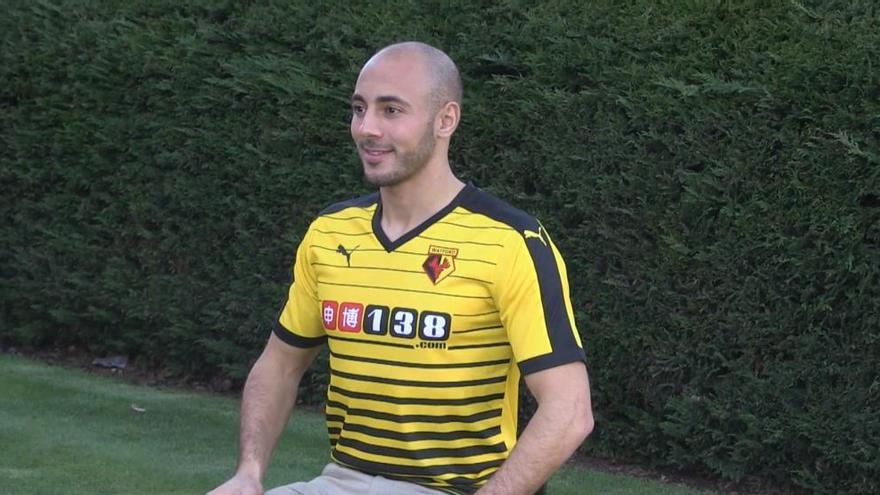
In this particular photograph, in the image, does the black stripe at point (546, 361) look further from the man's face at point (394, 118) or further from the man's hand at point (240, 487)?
the man's hand at point (240, 487)

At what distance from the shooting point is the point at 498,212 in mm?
3561

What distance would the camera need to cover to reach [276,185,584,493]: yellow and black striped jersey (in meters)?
3.43

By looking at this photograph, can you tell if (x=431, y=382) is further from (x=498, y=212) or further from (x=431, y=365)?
(x=498, y=212)

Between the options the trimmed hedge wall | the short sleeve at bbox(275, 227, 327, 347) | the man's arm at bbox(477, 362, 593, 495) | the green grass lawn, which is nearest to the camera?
the man's arm at bbox(477, 362, 593, 495)

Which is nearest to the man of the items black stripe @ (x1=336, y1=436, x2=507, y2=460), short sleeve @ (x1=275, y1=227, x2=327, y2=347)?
black stripe @ (x1=336, y1=436, x2=507, y2=460)

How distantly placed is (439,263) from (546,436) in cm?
52

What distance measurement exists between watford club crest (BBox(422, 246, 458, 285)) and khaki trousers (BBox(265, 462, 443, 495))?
50 cm

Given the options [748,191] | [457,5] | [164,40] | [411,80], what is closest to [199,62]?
[164,40]

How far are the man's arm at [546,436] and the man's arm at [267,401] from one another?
2.25 feet

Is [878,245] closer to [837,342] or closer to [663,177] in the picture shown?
[837,342]

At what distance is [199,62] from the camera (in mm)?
8719

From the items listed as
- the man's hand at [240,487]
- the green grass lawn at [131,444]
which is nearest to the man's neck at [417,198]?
the man's hand at [240,487]

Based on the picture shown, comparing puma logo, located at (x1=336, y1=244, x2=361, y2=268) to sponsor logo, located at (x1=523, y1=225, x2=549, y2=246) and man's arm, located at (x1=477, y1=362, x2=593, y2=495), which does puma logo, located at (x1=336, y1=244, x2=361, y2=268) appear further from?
man's arm, located at (x1=477, y1=362, x2=593, y2=495)

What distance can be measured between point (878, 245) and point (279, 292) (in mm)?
3676
